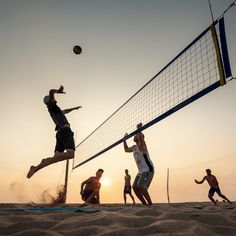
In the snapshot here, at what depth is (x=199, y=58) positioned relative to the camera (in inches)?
195

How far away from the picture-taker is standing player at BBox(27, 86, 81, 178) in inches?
180

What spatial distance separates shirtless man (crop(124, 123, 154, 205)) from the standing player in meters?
1.64

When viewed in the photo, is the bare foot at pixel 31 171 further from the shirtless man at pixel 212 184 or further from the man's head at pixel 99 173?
the shirtless man at pixel 212 184

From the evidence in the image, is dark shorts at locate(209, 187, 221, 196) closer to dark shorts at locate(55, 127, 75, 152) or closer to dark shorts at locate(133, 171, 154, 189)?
dark shorts at locate(133, 171, 154, 189)

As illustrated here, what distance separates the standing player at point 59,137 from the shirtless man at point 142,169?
5.40 ft

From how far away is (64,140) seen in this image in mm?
4691

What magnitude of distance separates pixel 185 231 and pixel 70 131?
3066mm

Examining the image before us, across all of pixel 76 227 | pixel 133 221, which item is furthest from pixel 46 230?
pixel 133 221

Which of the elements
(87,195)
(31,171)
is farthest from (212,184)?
(31,171)

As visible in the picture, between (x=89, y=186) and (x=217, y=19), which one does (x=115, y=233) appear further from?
(x=89, y=186)

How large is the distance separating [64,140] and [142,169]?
1866mm

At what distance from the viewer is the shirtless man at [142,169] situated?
5.54m

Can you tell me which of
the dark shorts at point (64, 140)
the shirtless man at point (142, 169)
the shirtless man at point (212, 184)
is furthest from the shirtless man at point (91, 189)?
the shirtless man at point (212, 184)

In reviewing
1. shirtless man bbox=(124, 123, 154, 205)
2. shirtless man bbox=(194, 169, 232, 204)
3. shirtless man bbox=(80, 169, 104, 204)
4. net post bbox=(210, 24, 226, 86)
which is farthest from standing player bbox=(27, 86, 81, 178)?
shirtless man bbox=(194, 169, 232, 204)
